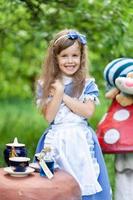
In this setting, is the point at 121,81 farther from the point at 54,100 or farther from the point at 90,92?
the point at 54,100

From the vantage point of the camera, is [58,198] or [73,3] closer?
[58,198]

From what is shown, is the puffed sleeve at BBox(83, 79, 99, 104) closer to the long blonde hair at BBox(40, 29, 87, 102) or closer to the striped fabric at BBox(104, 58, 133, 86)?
the long blonde hair at BBox(40, 29, 87, 102)

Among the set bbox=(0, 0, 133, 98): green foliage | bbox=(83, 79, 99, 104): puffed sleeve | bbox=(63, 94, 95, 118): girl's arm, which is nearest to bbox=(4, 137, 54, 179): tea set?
bbox=(63, 94, 95, 118): girl's arm

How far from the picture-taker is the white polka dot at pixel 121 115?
4.79 meters

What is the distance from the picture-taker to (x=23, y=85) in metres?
14.4

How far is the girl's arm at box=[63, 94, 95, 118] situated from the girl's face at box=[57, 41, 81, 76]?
16cm

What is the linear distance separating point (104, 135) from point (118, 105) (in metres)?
0.23

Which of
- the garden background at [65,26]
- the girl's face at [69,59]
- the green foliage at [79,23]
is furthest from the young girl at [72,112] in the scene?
the green foliage at [79,23]

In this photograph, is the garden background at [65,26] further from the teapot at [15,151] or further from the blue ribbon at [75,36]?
Answer: the teapot at [15,151]

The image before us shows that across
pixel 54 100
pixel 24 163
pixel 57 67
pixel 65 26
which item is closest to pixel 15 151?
pixel 24 163

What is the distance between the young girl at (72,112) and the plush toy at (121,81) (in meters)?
0.20

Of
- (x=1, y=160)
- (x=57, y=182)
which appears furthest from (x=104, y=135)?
(x=1, y=160)

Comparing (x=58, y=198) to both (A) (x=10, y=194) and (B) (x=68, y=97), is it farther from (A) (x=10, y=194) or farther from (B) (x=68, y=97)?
(B) (x=68, y=97)

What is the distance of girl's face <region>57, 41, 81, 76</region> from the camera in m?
4.55
